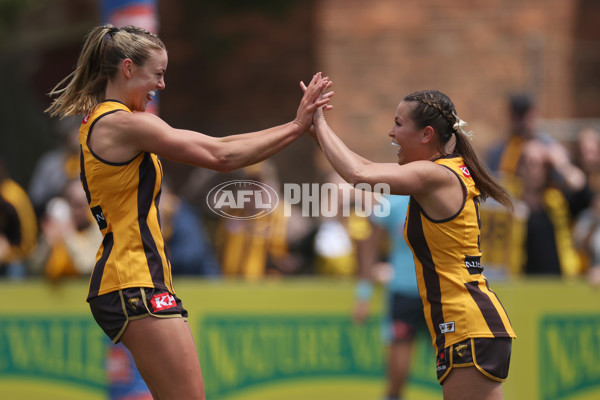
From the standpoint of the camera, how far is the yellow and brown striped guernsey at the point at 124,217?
4219 millimetres

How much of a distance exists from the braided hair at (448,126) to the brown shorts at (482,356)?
2.30ft

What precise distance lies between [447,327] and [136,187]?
5.21 feet

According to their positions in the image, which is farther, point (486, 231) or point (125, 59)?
point (486, 231)

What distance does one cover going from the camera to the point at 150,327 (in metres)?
4.18

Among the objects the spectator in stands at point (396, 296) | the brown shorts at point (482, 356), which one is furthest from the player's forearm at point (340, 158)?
the spectator in stands at point (396, 296)

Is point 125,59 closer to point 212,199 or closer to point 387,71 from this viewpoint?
point 212,199

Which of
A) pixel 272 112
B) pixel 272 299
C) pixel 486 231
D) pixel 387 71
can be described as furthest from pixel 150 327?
pixel 272 112

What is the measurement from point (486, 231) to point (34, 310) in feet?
12.8

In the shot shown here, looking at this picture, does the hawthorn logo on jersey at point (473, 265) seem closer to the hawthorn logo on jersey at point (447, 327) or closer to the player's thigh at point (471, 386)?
the hawthorn logo on jersey at point (447, 327)

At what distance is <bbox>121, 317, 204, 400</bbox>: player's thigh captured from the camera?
418 centimetres

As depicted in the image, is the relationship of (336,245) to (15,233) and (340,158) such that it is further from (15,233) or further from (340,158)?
(340,158)

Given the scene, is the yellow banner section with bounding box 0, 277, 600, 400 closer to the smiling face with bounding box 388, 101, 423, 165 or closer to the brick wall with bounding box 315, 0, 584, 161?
the brick wall with bounding box 315, 0, 584, 161

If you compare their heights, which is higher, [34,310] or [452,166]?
[452,166]

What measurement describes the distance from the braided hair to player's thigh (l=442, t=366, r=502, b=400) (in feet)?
2.78
